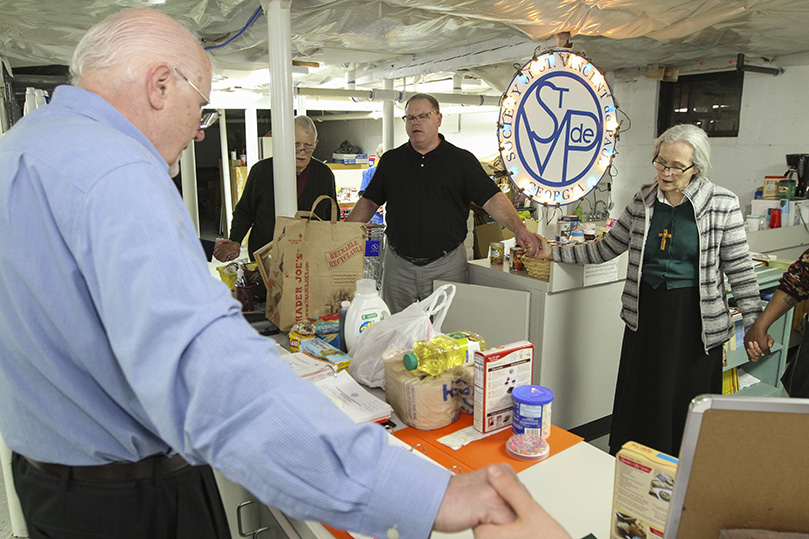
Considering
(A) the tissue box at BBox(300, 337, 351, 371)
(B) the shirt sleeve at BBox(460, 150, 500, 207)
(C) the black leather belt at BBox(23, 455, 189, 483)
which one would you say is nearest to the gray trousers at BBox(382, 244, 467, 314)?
(B) the shirt sleeve at BBox(460, 150, 500, 207)

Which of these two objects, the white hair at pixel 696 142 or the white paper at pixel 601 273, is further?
the white paper at pixel 601 273

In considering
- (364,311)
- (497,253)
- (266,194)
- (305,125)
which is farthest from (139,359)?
(305,125)

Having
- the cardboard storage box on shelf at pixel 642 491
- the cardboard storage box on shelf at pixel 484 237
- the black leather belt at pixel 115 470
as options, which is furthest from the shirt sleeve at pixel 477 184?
the black leather belt at pixel 115 470

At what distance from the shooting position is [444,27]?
4746 mm

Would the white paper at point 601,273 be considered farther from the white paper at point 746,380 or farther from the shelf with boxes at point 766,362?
the white paper at point 746,380

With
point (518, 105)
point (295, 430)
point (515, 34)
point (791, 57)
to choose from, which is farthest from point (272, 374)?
point (791, 57)

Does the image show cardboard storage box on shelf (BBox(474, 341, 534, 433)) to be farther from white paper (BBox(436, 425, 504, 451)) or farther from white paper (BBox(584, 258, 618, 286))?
white paper (BBox(584, 258, 618, 286))

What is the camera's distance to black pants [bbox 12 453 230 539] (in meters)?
1.04

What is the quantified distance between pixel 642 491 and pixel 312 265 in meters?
1.72

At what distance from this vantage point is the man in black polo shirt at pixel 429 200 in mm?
3539

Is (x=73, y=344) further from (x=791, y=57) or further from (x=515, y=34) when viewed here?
(x=791, y=57)

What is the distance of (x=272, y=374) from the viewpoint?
733mm

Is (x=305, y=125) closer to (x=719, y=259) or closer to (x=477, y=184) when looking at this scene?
(x=477, y=184)

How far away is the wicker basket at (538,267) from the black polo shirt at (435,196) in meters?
0.51
